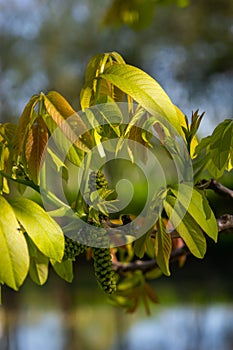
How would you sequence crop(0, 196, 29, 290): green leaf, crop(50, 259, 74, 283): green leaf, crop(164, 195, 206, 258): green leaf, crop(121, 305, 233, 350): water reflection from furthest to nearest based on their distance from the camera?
crop(121, 305, 233, 350): water reflection, crop(50, 259, 74, 283): green leaf, crop(164, 195, 206, 258): green leaf, crop(0, 196, 29, 290): green leaf

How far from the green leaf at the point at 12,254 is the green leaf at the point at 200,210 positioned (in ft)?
0.56

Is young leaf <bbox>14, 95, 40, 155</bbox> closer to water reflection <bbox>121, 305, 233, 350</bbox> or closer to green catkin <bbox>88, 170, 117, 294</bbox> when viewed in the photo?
green catkin <bbox>88, 170, 117, 294</bbox>

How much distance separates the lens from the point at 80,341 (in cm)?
618

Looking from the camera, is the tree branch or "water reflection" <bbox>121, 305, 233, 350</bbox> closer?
the tree branch

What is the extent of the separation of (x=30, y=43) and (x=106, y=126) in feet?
29.2

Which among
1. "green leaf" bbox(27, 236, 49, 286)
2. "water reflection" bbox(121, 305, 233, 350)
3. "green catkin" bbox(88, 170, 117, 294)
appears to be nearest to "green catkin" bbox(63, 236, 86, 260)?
"green catkin" bbox(88, 170, 117, 294)

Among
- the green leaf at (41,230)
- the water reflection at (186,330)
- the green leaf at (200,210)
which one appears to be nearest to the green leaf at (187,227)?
the green leaf at (200,210)

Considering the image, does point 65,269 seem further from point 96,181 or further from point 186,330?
point 186,330

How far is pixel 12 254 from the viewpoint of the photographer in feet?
1.62

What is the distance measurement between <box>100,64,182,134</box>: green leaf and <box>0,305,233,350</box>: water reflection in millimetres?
5143

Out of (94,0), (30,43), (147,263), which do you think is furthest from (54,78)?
(147,263)

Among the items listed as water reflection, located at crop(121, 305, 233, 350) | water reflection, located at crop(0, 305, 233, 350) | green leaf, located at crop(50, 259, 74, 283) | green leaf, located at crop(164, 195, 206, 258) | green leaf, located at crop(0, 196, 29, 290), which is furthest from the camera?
water reflection, located at crop(0, 305, 233, 350)

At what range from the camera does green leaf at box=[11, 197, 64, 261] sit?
528 mm

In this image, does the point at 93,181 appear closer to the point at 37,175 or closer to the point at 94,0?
the point at 37,175
